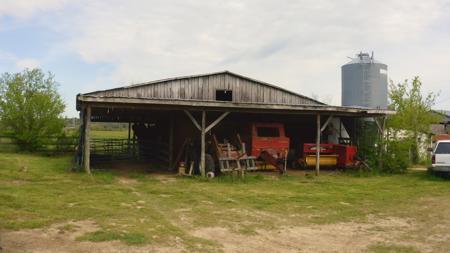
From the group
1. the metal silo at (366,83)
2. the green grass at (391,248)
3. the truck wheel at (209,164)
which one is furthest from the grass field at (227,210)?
the metal silo at (366,83)

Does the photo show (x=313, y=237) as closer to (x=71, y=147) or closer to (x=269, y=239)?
(x=269, y=239)

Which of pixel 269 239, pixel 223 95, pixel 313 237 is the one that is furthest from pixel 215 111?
pixel 269 239

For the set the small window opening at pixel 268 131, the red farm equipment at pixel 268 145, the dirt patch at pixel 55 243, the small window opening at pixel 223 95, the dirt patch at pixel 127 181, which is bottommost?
the dirt patch at pixel 55 243

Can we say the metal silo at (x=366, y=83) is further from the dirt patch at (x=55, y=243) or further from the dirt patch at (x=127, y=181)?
the dirt patch at (x=55, y=243)

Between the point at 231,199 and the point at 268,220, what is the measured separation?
8.63 feet

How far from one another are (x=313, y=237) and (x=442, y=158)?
34.9 feet

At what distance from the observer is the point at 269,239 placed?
713 centimetres

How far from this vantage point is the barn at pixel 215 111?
1523 centimetres

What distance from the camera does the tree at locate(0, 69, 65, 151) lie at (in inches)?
1042

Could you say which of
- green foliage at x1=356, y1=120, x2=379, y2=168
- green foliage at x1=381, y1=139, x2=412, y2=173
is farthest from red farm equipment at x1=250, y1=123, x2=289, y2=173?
green foliage at x1=381, y1=139, x2=412, y2=173

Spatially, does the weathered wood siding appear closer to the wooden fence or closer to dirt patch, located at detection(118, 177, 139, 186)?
dirt patch, located at detection(118, 177, 139, 186)

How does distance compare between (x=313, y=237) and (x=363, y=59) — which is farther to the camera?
(x=363, y=59)

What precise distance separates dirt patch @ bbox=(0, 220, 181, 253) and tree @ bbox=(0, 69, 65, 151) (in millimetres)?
21226

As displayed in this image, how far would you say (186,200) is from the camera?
1073cm
